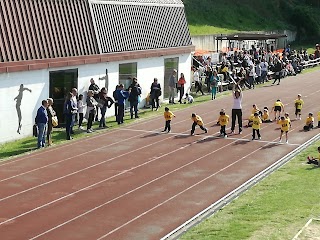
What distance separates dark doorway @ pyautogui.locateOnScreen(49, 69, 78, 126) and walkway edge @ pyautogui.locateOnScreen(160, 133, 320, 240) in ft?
31.3

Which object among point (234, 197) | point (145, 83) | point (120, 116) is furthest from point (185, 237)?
point (145, 83)

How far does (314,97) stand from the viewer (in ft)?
118

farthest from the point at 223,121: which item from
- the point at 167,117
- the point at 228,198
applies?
the point at 228,198

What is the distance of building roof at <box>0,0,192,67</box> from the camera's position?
22797mm

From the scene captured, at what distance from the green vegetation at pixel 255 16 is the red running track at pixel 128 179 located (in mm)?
38463

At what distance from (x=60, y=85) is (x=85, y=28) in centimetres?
301

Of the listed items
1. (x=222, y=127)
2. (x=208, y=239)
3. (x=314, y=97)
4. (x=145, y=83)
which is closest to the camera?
(x=208, y=239)

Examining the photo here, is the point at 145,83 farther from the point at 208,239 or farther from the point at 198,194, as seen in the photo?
the point at 208,239

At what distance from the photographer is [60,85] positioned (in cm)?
2530

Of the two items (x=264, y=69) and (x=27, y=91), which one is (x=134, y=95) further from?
(x=264, y=69)

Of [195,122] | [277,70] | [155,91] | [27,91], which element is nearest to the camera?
[27,91]

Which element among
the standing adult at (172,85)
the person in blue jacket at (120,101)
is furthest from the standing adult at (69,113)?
the standing adult at (172,85)

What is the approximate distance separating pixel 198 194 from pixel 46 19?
11440 millimetres

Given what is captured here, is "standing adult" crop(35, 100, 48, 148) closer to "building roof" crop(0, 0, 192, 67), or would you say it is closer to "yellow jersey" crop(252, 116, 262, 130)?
"building roof" crop(0, 0, 192, 67)
